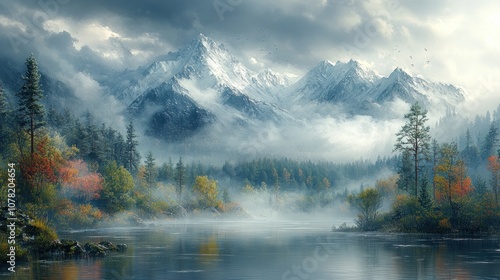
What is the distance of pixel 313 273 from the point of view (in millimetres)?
55594

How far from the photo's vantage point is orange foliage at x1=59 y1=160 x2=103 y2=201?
429 feet

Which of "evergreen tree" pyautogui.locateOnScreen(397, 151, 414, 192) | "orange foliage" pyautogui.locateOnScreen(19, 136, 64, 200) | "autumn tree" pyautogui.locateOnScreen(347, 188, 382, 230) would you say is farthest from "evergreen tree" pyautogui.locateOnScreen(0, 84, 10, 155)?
"evergreen tree" pyautogui.locateOnScreen(397, 151, 414, 192)

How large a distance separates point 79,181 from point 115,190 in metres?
16.8

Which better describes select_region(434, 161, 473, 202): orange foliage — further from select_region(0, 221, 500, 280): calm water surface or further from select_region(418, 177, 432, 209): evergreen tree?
select_region(0, 221, 500, 280): calm water surface

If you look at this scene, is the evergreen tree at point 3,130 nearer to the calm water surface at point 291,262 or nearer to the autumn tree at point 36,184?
the autumn tree at point 36,184

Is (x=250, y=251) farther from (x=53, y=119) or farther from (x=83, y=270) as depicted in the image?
(x=53, y=119)

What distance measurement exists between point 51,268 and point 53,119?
13947 cm

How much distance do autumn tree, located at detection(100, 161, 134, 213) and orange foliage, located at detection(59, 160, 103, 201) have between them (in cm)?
261

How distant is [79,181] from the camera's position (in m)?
137

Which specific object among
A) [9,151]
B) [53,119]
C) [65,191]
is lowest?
[65,191]

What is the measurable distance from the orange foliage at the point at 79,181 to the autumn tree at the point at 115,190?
2613mm

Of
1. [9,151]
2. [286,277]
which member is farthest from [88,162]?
[286,277]

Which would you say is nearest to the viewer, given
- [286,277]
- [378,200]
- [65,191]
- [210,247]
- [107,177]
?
[286,277]

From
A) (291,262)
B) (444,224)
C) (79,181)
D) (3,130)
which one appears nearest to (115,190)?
(79,181)
